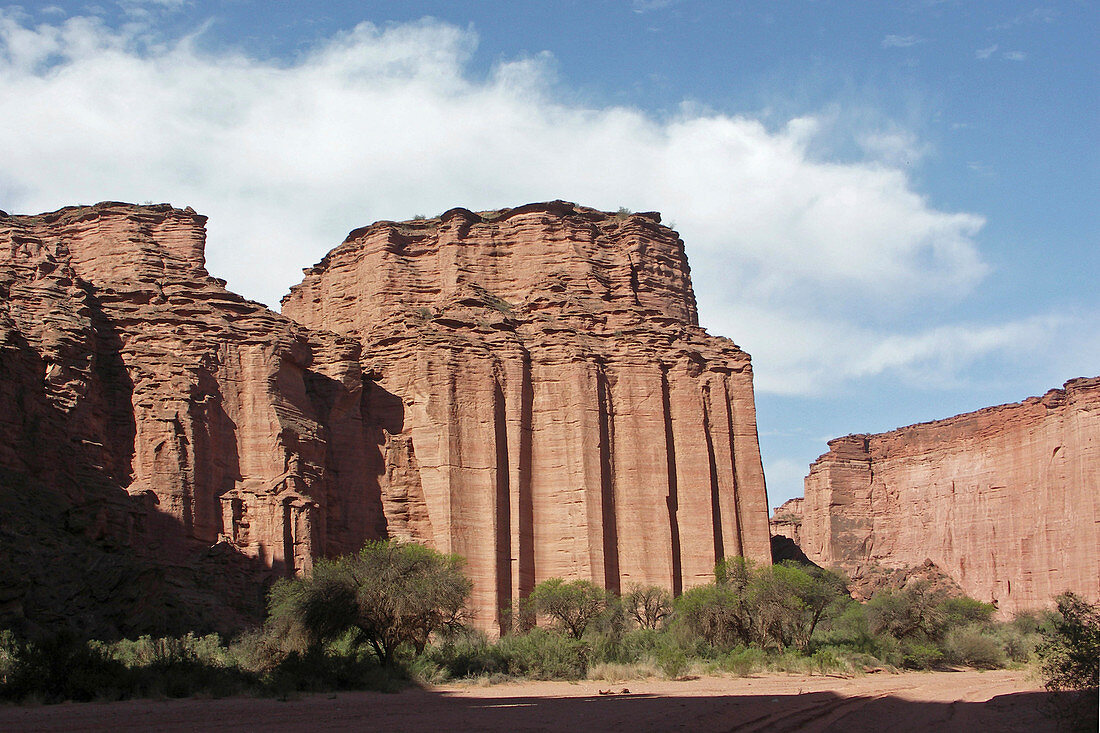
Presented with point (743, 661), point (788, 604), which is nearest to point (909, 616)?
point (788, 604)

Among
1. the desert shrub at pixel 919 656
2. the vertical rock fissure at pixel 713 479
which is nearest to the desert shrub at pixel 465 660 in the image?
the desert shrub at pixel 919 656

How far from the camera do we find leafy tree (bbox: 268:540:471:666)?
99.1 feet

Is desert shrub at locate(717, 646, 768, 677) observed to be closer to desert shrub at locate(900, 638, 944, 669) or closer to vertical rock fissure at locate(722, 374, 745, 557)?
desert shrub at locate(900, 638, 944, 669)

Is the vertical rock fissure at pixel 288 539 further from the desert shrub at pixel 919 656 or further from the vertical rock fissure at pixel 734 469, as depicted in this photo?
the desert shrub at pixel 919 656

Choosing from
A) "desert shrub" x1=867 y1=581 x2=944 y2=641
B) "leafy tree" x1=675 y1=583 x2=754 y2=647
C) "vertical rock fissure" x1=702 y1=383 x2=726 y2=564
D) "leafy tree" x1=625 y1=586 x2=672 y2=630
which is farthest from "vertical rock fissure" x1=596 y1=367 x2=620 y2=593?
"desert shrub" x1=867 y1=581 x2=944 y2=641

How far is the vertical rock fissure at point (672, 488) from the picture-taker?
158 ft

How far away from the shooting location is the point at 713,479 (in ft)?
166

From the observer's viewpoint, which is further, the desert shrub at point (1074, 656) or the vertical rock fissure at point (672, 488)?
the vertical rock fissure at point (672, 488)

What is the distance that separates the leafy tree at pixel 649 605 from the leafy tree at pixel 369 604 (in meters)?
13.1

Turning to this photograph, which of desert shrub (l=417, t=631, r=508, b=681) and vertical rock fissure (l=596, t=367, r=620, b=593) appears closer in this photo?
desert shrub (l=417, t=631, r=508, b=681)

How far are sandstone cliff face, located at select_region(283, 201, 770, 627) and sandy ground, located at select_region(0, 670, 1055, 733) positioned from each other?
1933 centimetres

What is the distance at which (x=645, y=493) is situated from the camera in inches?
1943

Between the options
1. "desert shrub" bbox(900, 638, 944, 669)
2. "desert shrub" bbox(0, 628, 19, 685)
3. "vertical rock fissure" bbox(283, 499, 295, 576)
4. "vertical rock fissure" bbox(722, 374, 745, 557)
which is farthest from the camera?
"vertical rock fissure" bbox(722, 374, 745, 557)

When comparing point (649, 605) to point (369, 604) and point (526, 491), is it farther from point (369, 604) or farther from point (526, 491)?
point (369, 604)
